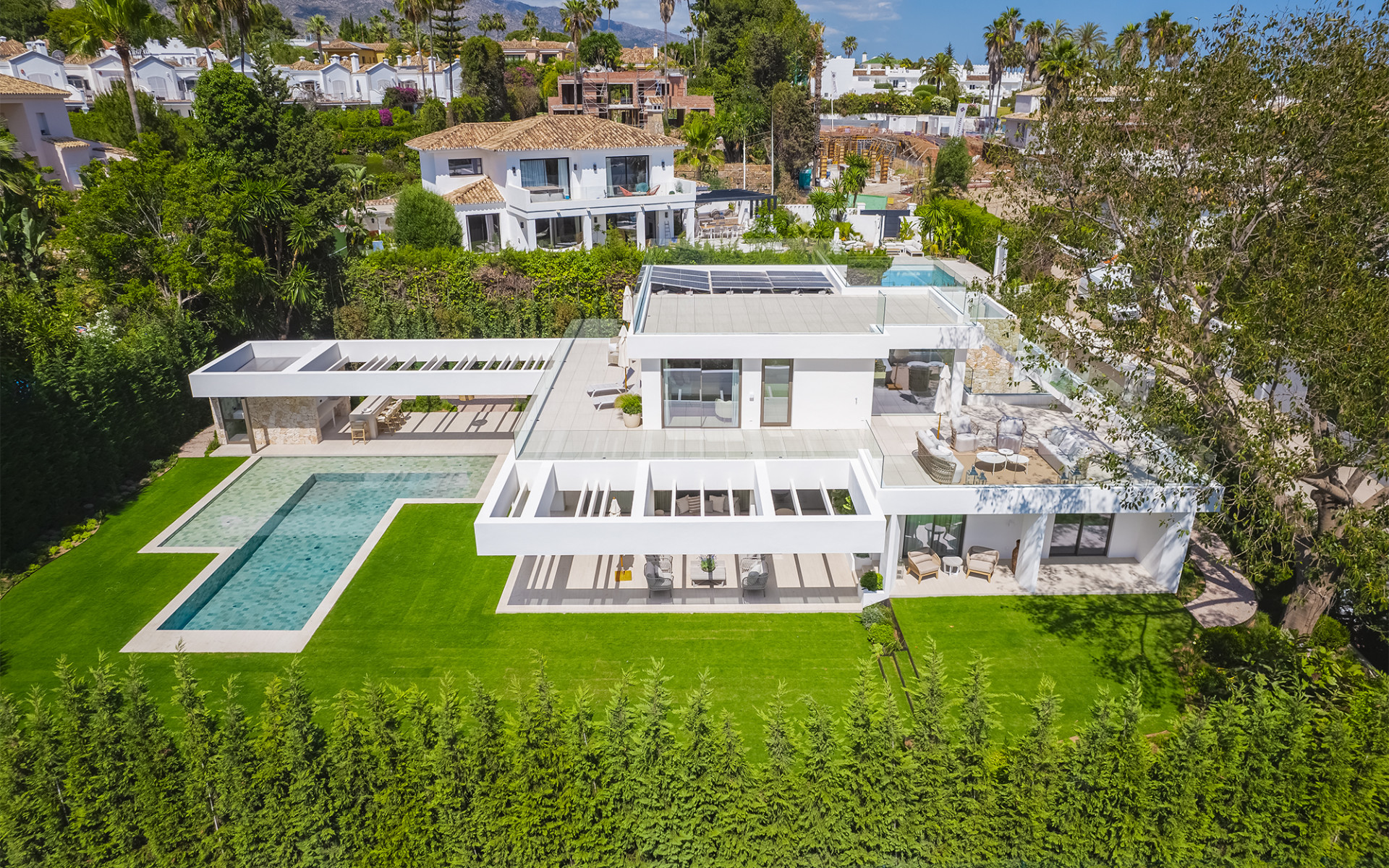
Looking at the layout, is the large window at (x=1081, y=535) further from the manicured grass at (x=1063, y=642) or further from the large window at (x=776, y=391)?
the large window at (x=776, y=391)

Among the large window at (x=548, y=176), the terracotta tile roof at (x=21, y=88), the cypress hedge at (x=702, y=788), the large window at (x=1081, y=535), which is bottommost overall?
the large window at (x=1081, y=535)

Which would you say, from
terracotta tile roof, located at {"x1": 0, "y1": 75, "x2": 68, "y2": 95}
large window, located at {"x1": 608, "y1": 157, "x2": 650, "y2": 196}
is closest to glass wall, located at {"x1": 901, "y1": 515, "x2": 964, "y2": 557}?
large window, located at {"x1": 608, "y1": 157, "x2": 650, "y2": 196}

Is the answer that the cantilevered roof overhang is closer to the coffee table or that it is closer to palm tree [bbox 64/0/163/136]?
the coffee table

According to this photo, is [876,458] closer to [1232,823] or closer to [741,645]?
[741,645]

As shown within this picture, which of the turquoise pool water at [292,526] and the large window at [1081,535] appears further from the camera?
the large window at [1081,535]

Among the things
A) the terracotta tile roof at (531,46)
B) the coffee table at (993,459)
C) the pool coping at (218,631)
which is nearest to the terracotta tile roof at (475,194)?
the pool coping at (218,631)
